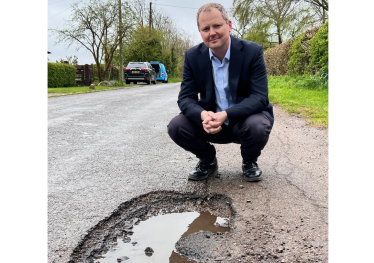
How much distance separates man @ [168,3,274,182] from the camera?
→ 9.67 feet

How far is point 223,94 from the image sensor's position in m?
3.17

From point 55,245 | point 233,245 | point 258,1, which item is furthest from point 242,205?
point 258,1

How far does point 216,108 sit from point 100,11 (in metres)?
23.5

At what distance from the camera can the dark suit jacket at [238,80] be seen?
120 inches

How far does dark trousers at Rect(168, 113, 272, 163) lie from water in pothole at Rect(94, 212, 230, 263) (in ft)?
2.58

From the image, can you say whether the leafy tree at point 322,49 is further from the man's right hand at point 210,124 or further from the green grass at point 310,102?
the man's right hand at point 210,124

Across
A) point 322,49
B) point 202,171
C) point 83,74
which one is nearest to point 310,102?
point 322,49

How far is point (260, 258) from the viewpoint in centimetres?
197

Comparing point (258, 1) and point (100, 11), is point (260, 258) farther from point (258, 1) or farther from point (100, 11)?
point (258, 1)

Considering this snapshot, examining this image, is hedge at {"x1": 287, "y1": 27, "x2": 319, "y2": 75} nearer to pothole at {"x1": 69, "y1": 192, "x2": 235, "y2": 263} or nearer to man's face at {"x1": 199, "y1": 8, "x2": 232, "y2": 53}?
man's face at {"x1": 199, "y1": 8, "x2": 232, "y2": 53}

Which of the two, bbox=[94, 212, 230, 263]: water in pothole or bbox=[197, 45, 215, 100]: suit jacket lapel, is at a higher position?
bbox=[197, 45, 215, 100]: suit jacket lapel

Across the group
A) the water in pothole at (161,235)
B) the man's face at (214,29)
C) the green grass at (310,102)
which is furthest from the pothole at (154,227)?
the green grass at (310,102)

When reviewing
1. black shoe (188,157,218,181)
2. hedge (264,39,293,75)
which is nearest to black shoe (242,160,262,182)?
black shoe (188,157,218,181)

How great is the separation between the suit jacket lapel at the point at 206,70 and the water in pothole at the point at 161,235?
1062 mm
